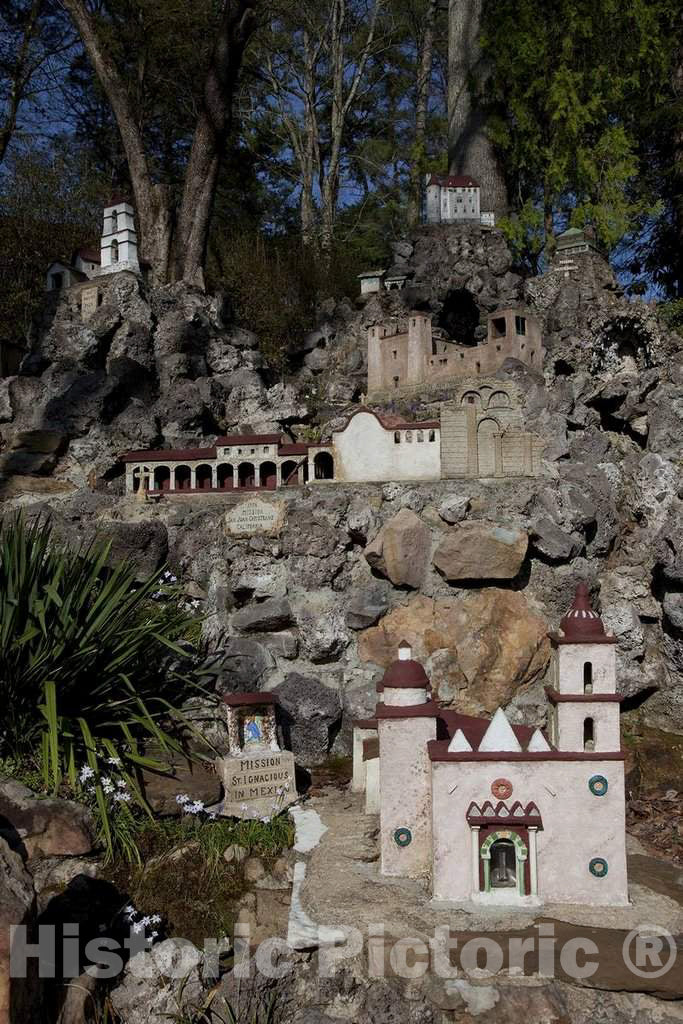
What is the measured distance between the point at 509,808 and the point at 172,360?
582 inches

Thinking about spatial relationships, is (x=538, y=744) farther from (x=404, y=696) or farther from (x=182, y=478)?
(x=182, y=478)

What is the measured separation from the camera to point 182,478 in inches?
663

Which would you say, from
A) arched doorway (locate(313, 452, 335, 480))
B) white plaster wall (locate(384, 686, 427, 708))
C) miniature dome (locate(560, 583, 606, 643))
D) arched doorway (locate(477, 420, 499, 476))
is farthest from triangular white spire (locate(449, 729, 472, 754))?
arched doorway (locate(313, 452, 335, 480))

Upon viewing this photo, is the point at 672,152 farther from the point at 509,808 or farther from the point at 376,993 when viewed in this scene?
the point at 376,993

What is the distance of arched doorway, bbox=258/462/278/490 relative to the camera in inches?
634

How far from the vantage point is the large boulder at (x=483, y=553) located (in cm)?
1370

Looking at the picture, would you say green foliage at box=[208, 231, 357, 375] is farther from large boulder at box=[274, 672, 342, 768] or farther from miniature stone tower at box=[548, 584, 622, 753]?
miniature stone tower at box=[548, 584, 622, 753]

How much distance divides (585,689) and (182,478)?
10260mm

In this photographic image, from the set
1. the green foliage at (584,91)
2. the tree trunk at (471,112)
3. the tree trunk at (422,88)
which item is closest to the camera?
the green foliage at (584,91)

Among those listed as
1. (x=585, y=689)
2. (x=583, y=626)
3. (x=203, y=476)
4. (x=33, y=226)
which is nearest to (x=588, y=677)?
(x=585, y=689)

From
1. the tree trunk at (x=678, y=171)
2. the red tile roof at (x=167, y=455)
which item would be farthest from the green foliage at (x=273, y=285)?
the tree trunk at (x=678, y=171)

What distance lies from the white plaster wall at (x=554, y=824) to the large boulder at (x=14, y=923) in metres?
3.79

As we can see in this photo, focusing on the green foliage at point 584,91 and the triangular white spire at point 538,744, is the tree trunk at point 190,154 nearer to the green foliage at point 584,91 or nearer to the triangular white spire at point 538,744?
the green foliage at point 584,91

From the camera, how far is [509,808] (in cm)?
801
